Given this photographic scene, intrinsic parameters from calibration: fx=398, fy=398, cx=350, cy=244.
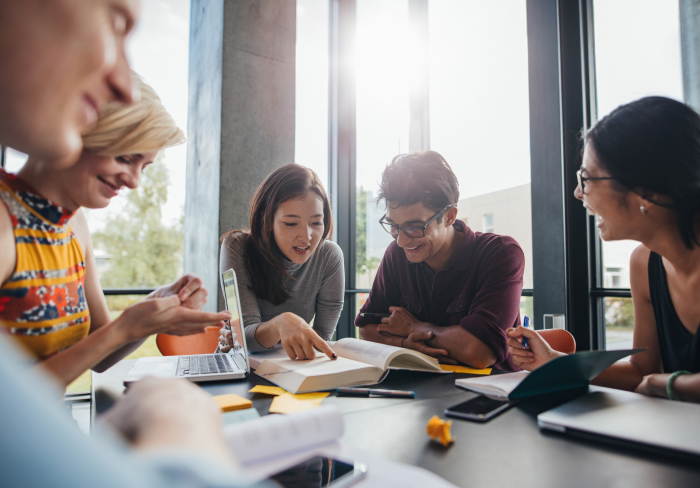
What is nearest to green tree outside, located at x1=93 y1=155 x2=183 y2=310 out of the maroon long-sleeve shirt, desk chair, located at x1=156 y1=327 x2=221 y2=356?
desk chair, located at x1=156 y1=327 x2=221 y2=356

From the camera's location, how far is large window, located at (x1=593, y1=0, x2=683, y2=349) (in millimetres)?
2289

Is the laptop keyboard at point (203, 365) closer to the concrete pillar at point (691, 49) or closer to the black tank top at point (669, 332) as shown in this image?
the black tank top at point (669, 332)

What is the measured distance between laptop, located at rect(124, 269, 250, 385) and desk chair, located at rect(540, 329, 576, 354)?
1368 mm

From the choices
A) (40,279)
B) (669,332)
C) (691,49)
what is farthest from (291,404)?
(691,49)

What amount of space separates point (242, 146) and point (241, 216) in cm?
61

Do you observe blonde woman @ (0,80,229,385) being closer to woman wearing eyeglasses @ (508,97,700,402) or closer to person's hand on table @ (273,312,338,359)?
person's hand on table @ (273,312,338,359)

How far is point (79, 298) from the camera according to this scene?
105 centimetres

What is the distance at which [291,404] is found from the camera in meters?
0.94

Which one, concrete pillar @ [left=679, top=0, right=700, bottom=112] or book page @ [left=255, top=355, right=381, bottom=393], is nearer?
book page @ [left=255, top=355, right=381, bottom=393]

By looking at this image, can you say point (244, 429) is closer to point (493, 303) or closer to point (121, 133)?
point (121, 133)

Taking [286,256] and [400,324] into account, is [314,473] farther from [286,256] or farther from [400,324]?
[286,256]

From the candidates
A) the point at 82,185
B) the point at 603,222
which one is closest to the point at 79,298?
the point at 82,185

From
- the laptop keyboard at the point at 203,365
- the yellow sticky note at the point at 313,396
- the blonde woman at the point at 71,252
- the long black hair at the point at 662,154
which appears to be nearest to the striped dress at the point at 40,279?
the blonde woman at the point at 71,252

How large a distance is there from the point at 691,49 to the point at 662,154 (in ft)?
5.20
